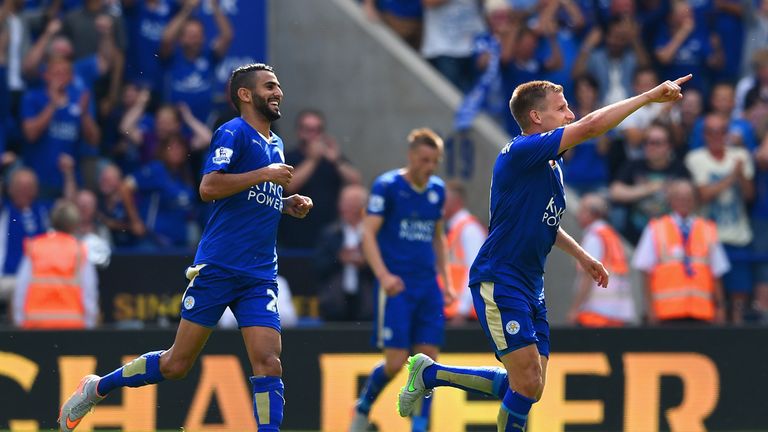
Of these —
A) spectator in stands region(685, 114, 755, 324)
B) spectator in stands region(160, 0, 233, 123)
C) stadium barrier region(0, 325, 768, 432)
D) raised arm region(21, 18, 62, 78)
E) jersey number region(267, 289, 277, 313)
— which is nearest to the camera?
jersey number region(267, 289, 277, 313)

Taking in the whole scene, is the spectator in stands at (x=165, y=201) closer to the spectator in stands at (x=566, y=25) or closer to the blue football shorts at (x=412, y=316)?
the blue football shorts at (x=412, y=316)

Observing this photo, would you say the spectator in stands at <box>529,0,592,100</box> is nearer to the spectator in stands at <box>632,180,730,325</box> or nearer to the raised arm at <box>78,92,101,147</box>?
the spectator in stands at <box>632,180,730,325</box>

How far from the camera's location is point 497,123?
53.4 feet

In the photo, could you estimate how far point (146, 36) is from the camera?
15766 mm

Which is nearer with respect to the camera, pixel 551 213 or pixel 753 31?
pixel 551 213

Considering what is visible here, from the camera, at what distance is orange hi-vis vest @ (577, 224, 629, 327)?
13984 mm

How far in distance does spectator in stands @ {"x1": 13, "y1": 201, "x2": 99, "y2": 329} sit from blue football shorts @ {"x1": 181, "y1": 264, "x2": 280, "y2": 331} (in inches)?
185

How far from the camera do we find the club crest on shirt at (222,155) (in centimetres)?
842

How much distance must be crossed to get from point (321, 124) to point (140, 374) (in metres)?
6.63

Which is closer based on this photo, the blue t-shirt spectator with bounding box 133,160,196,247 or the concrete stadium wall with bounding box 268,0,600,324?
the blue t-shirt spectator with bounding box 133,160,196,247

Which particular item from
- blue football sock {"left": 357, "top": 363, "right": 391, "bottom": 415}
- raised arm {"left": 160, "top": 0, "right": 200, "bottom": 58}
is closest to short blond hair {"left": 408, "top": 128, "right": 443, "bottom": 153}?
blue football sock {"left": 357, "top": 363, "right": 391, "bottom": 415}

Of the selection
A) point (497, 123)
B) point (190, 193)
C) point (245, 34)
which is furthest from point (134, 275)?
point (497, 123)

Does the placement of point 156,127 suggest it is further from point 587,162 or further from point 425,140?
point 587,162

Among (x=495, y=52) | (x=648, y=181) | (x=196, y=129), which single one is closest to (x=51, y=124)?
(x=196, y=129)
